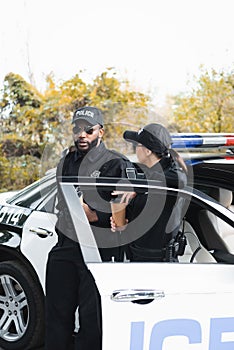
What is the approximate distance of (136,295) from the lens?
2.55 m

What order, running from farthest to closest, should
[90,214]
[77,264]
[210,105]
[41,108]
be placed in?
[210,105]
[41,108]
[77,264]
[90,214]

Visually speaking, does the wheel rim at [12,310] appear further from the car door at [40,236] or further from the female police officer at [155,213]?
the female police officer at [155,213]

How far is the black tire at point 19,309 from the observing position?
3742 millimetres

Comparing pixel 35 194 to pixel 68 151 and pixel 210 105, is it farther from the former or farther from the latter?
pixel 210 105

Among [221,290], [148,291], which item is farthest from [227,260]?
[148,291]

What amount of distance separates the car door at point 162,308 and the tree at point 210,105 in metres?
8.02

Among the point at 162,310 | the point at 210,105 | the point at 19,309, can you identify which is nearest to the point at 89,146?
the point at 162,310

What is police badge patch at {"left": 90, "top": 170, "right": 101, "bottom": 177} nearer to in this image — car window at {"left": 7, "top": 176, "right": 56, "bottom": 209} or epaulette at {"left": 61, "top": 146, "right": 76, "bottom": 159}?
epaulette at {"left": 61, "top": 146, "right": 76, "bottom": 159}

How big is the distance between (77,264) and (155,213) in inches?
20.9

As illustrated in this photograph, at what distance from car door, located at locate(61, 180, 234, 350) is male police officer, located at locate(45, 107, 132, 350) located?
26cm

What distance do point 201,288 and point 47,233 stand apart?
1.30 m

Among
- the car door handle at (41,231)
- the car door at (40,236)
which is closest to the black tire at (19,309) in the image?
the car door at (40,236)

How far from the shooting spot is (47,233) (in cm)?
358

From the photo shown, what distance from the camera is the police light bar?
3.41 meters
